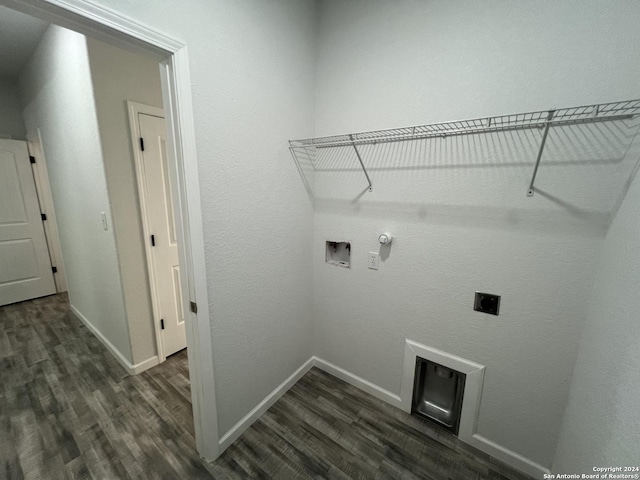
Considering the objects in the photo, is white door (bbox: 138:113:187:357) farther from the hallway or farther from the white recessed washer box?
the white recessed washer box

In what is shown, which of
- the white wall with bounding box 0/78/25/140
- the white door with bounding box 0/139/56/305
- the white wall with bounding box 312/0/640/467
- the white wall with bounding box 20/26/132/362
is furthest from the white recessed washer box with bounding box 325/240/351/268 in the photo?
the white wall with bounding box 0/78/25/140

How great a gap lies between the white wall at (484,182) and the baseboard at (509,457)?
0.03m

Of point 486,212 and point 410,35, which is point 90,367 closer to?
point 486,212

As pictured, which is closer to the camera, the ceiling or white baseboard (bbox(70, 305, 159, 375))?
the ceiling

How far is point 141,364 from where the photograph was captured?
203 centimetres

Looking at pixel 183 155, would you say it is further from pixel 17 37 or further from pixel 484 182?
pixel 17 37

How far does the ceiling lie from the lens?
188 centimetres

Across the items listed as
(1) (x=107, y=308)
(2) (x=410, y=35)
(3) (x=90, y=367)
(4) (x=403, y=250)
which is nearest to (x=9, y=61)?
(1) (x=107, y=308)

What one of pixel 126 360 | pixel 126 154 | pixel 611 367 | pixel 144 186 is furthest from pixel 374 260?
pixel 126 360

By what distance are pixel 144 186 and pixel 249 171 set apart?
1066 mm

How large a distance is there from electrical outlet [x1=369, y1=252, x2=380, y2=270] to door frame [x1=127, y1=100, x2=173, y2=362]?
1.69 metres

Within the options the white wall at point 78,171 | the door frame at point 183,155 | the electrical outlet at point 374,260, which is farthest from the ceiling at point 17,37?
the electrical outlet at point 374,260

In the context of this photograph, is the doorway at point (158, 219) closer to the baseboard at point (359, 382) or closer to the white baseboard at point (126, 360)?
the white baseboard at point (126, 360)

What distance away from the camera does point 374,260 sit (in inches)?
64.4
